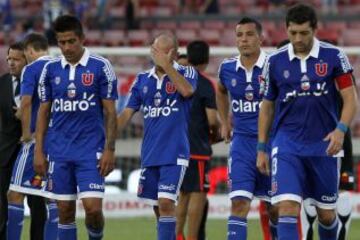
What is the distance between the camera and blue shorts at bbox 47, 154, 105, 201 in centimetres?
1220

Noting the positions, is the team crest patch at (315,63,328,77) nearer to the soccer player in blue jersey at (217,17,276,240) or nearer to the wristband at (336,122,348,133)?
the wristband at (336,122,348,133)

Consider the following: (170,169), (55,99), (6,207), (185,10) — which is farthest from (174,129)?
(185,10)

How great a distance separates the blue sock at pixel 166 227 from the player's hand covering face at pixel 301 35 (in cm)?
218

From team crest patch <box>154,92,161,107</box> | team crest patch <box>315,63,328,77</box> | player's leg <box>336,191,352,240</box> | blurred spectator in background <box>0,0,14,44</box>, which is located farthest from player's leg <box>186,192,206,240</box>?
blurred spectator in background <box>0,0,14,44</box>

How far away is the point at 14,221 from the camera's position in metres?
13.6

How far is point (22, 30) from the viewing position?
27.2 meters

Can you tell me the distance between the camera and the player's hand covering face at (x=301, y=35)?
1137 cm

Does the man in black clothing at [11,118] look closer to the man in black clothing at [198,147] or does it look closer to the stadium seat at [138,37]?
the man in black clothing at [198,147]

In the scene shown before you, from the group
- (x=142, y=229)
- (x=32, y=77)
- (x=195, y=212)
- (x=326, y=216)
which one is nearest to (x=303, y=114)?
(x=326, y=216)

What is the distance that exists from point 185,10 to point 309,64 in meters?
18.9

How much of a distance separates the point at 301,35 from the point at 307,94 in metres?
0.49

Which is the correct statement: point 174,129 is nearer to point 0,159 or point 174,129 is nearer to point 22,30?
point 0,159

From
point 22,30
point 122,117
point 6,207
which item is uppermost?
point 22,30

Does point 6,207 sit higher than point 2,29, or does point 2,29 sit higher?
point 2,29
